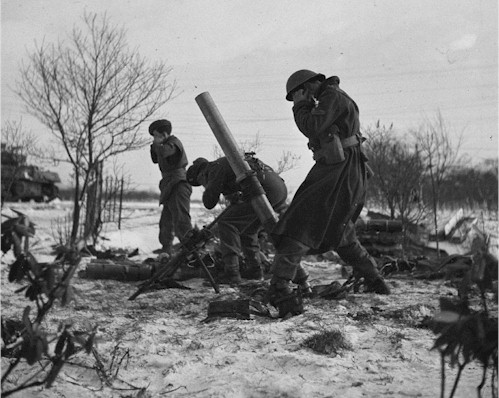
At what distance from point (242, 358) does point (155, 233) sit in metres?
10.2

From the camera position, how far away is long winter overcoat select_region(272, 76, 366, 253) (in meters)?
3.44

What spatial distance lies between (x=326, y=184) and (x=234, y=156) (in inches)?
26.1

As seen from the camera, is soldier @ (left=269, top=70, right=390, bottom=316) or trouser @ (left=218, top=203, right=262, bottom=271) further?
trouser @ (left=218, top=203, right=262, bottom=271)

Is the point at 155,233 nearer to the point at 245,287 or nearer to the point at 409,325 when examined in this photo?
the point at 245,287

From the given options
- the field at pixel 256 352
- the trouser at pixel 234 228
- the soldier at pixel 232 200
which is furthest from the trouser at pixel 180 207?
the field at pixel 256 352

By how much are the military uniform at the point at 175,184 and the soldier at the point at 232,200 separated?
3.76 ft

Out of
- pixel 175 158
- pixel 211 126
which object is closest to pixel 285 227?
pixel 211 126

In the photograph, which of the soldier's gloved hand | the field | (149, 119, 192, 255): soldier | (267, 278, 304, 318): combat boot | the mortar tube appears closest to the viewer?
the field

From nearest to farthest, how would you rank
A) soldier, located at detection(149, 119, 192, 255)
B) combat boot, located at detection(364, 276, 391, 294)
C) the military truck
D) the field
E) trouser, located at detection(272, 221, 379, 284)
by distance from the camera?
the field, trouser, located at detection(272, 221, 379, 284), combat boot, located at detection(364, 276, 391, 294), soldier, located at detection(149, 119, 192, 255), the military truck

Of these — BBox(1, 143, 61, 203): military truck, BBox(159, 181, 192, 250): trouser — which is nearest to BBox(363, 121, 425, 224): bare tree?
BBox(159, 181, 192, 250): trouser

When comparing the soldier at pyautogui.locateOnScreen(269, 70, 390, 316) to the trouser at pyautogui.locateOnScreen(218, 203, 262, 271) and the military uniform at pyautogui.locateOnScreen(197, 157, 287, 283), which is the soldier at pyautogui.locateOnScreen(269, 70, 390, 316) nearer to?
the military uniform at pyautogui.locateOnScreen(197, 157, 287, 283)

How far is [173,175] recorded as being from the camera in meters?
6.37

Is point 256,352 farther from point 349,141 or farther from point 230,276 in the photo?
point 230,276

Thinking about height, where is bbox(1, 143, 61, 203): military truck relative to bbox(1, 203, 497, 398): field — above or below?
above
